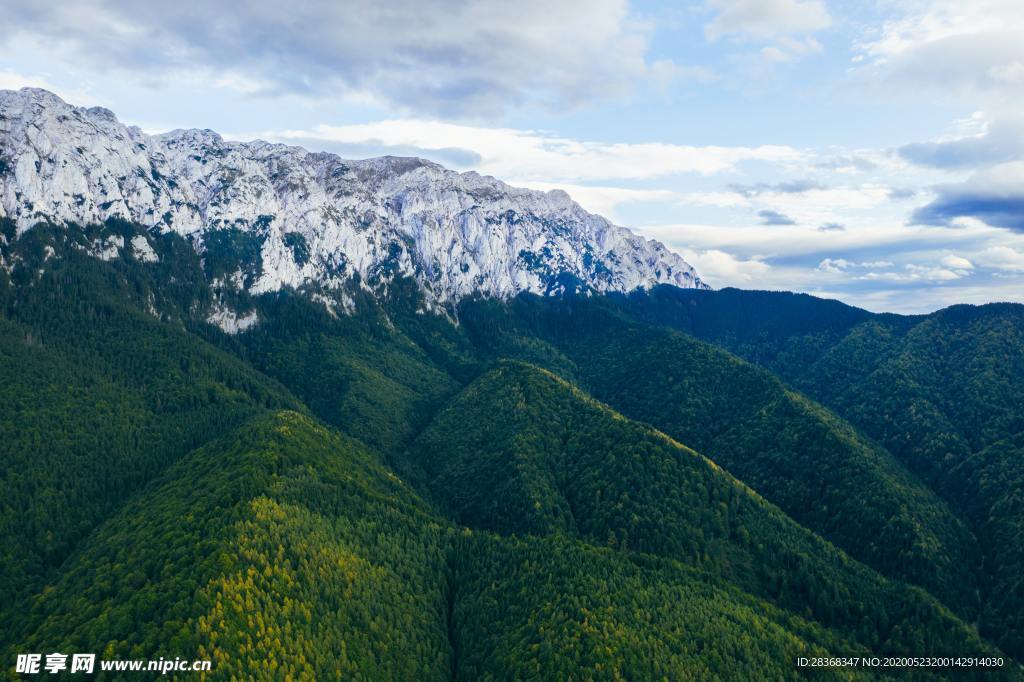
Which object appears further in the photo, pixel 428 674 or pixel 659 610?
pixel 659 610

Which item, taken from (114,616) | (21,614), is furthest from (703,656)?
(21,614)

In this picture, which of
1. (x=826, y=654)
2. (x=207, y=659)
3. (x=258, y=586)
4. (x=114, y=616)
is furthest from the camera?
(x=826, y=654)

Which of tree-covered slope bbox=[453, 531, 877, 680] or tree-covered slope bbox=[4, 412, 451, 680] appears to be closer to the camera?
tree-covered slope bbox=[4, 412, 451, 680]

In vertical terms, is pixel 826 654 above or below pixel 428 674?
above

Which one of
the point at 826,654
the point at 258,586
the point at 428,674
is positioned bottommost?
the point at 428,674

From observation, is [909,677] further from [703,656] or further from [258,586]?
[258,586]

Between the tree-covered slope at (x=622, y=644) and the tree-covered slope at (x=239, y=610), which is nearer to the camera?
the tree-covered slope at (x=239, y=610)

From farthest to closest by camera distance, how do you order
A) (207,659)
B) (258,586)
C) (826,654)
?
(826,654)
(258,586)
(207,659)

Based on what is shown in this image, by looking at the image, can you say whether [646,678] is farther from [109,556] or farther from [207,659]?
[109,556]

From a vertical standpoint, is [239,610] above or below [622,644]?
above

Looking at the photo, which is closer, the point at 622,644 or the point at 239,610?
the point at 239,610
